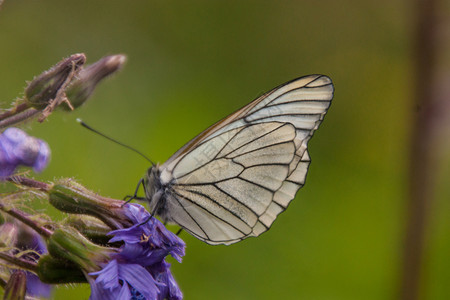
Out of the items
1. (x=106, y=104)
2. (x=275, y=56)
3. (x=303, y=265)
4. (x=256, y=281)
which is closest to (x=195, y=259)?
(x=256, y=281)

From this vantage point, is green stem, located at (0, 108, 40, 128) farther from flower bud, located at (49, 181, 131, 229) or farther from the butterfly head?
the butterfly head

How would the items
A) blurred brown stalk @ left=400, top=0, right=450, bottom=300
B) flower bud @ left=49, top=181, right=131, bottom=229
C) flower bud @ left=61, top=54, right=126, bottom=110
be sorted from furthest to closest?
blurred brown stalk @ left=400, top=0, right=450, bottom=300 < flower bud @ left=61, top=54, right=126, bottom=110 < flower bud @ left=49, top=181, right=131, bottom=229

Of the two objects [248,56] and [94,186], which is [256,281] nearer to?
[94,186]

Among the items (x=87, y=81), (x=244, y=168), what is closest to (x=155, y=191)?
(x=244, y=168)

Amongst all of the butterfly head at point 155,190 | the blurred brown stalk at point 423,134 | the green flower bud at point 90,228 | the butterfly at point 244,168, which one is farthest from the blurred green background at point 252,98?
the green flower bud at point 90,228

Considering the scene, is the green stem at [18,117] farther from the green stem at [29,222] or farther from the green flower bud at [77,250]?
the green flower bud at [77,250]

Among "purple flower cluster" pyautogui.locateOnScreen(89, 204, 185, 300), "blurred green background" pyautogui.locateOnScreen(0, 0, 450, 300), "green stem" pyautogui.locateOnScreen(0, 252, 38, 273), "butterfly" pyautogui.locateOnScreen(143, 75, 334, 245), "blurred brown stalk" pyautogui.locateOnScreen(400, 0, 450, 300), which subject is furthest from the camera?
"blurred green background" pyautogui.locateOnScreen(0, 0, 450, 300)

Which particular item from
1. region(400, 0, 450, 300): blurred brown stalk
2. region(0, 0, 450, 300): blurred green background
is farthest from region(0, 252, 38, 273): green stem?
region(400, 0, 450, 300): blurred brown stalk
